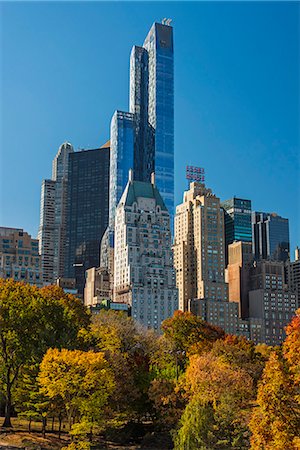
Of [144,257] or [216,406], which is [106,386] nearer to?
[216,406]

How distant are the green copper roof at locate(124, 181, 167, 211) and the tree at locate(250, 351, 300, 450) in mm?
161864

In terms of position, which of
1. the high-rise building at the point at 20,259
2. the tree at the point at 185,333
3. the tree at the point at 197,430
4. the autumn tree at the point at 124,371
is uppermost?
the high-rise building at the point at 20,259

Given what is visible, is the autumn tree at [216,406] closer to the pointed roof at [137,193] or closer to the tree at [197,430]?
the tree at [197,430]

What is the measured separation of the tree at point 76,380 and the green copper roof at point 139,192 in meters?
140

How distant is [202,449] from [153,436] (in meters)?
11.5

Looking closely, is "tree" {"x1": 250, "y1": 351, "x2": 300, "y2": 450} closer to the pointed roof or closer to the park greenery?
the park greenery

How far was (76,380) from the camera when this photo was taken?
49.1 metres

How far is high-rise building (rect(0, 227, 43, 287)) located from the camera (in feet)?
546

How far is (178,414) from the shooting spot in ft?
184

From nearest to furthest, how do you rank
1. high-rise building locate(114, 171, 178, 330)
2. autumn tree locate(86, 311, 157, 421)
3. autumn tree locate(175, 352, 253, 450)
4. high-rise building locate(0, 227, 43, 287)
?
autumn tree locate(175, 352, 253, 450)
autumn tree locate(86, 311, 157, 421)
high-rise building locate(0, 227, 43, 287)
high-rise building locate(114, 171, 178, 330)

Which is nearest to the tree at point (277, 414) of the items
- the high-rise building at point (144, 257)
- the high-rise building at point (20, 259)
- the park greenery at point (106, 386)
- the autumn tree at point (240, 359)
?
the park greenery at point (106, 386)

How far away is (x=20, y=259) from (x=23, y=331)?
397 ft

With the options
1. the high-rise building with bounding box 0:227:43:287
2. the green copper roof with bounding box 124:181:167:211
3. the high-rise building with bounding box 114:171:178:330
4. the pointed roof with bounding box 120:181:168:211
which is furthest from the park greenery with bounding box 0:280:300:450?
the green copper roof with bounding box 124:181:167:211

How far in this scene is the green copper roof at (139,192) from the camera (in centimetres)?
19050
